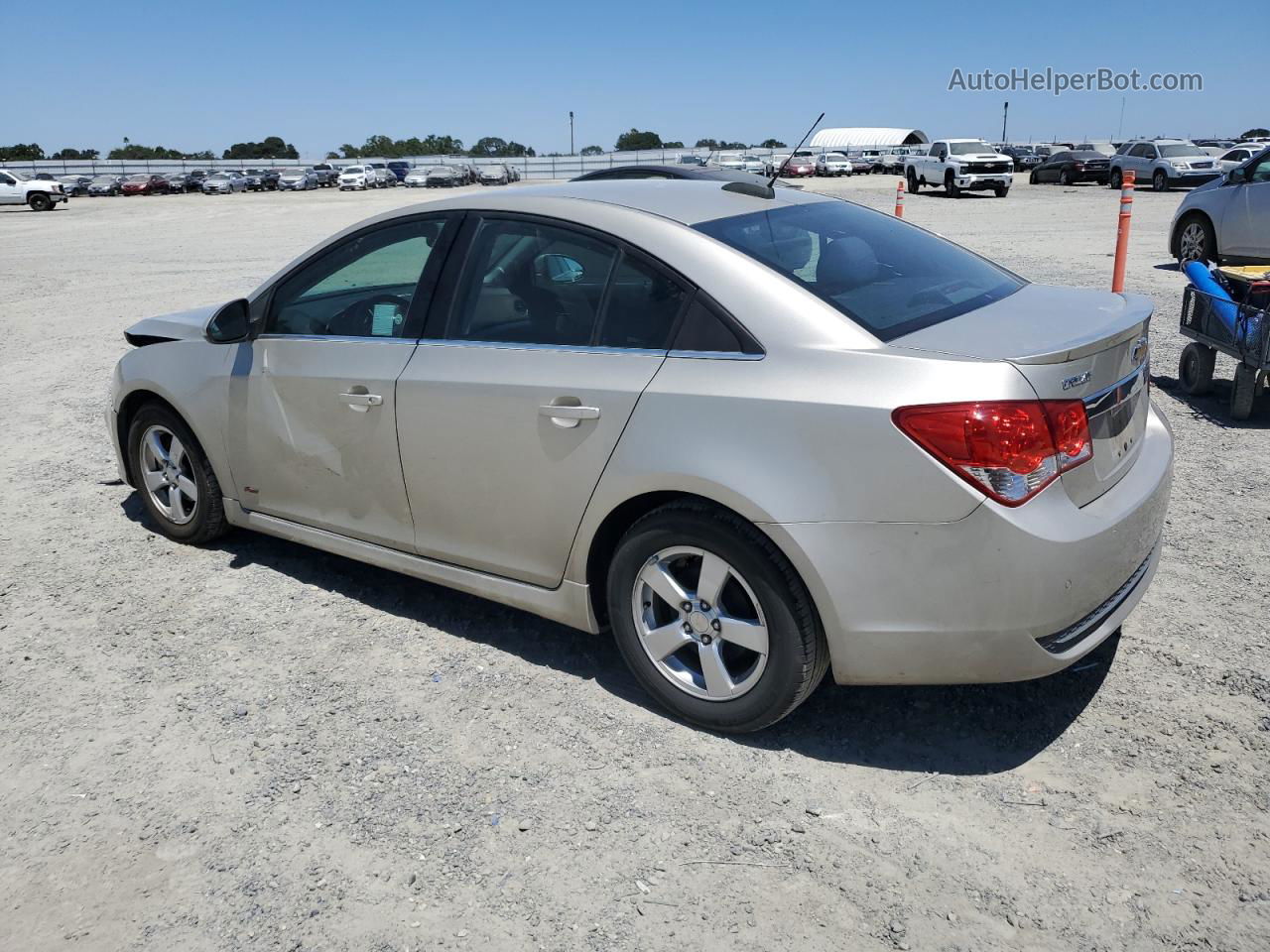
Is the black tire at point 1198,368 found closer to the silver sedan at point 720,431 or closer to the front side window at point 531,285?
the silver sedan at point 720,431

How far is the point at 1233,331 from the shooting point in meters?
6.57

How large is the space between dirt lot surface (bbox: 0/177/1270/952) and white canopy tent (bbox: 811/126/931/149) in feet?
353

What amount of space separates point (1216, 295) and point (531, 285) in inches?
209

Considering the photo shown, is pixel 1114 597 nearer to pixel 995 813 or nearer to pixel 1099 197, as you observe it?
pixel 995 813

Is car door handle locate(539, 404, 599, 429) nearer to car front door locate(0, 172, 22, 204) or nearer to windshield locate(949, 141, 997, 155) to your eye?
windshield locate(949, 141, 997, 155)

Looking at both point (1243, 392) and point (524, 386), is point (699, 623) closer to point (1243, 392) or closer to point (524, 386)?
point (524, 386)

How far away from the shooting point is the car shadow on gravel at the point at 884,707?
3.25 metres

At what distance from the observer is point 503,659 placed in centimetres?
393

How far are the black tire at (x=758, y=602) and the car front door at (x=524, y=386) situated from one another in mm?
267

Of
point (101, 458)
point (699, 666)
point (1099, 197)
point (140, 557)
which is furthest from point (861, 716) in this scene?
point (1099, 197)

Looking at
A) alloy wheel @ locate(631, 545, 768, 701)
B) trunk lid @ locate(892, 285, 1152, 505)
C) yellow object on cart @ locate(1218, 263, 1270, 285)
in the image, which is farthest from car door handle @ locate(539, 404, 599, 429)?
yellow object on cart @ locate(1218, 263, 1270, 285)

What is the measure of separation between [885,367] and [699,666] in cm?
115

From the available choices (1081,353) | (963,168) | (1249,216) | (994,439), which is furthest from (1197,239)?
(963,168)

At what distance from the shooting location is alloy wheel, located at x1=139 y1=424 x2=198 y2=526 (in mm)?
4984
